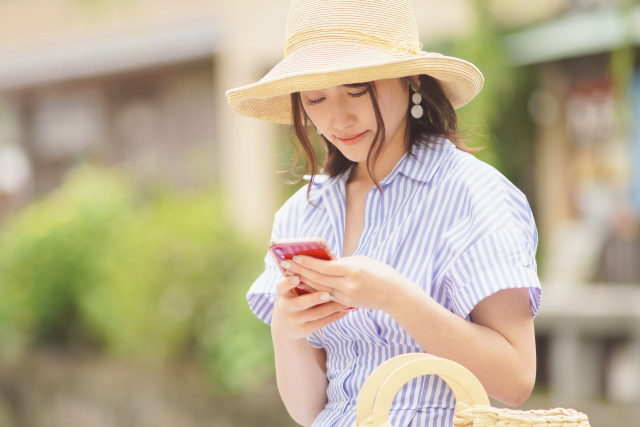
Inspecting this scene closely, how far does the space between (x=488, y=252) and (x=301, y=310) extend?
1.15 feet

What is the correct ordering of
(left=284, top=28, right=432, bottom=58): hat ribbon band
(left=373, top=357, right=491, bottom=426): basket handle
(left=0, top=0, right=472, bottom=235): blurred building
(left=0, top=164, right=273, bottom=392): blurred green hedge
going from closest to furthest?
(left=373, top=357, right=491, bottom=426): basket handle, (left=284, top=28, right=432, bottom=58): hat ribbon band, (left=0, top=164, right=273, bottom=392): blurred green hedge, (left=0, top=0, right=472, bottom=235): blurred building

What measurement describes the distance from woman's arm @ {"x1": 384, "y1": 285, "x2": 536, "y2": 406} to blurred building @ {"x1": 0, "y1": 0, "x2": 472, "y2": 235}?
489 centimetres

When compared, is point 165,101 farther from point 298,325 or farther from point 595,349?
point 298,325

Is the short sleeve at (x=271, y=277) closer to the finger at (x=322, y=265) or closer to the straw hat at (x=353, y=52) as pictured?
the straw hat at (x=353, y=52)

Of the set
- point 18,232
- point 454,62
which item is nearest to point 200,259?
point 18,232

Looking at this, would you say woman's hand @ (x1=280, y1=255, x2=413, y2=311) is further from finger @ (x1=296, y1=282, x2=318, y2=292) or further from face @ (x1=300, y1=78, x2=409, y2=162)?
face @ (x1=300, y1=78, x2=409, y2=162)

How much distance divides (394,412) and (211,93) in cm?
686

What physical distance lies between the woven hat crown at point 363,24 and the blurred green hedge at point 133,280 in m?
3.37

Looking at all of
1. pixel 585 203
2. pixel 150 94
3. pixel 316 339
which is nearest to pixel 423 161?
pixel 316 339

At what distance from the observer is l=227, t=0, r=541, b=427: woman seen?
46.3 inches

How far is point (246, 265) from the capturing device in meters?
5.04

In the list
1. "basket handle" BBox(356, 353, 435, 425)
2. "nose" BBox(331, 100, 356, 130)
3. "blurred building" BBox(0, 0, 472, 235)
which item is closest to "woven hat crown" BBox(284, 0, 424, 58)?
"nose" BBox(331, 100, 356, 130)

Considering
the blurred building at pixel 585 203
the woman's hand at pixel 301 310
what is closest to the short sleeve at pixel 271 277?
the woman's hand at pixel 301 310

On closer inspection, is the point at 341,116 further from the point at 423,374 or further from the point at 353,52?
the point at 423,374
